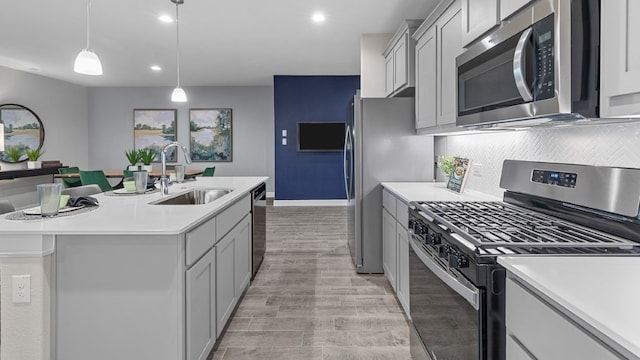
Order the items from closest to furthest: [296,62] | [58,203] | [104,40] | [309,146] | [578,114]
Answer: [578,114] < [58,203] < [104,40] < [296,62] < [309,146]

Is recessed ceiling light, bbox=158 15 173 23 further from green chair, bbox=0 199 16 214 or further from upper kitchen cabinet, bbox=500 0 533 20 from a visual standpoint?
upper kitchen cabinet, bbox=500 0 533 20

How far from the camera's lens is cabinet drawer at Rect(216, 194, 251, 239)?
2327 mm

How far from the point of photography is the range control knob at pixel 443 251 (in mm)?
1489

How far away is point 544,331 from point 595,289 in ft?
0.48

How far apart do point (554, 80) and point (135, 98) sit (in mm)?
9823

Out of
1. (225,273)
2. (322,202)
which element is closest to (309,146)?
(322,202)

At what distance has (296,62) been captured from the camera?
679 cm

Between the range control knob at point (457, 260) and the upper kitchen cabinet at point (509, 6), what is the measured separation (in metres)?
1.03

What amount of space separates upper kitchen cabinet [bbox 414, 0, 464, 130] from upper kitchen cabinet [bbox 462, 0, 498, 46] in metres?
0.12

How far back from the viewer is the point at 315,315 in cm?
283

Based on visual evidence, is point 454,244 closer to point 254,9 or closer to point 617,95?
→ point 617,95

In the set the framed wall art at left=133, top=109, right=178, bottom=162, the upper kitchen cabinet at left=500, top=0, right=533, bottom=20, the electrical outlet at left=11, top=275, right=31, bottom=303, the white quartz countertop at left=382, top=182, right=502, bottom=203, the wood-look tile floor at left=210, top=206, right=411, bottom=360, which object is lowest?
the wood-look tile floor at left=210, top=206, right=411, bottom=360

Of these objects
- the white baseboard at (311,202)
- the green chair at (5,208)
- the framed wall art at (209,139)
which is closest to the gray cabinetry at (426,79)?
the green chair at (5,208)

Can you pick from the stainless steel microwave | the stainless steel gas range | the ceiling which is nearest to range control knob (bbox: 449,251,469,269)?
the stainless steel gas range
